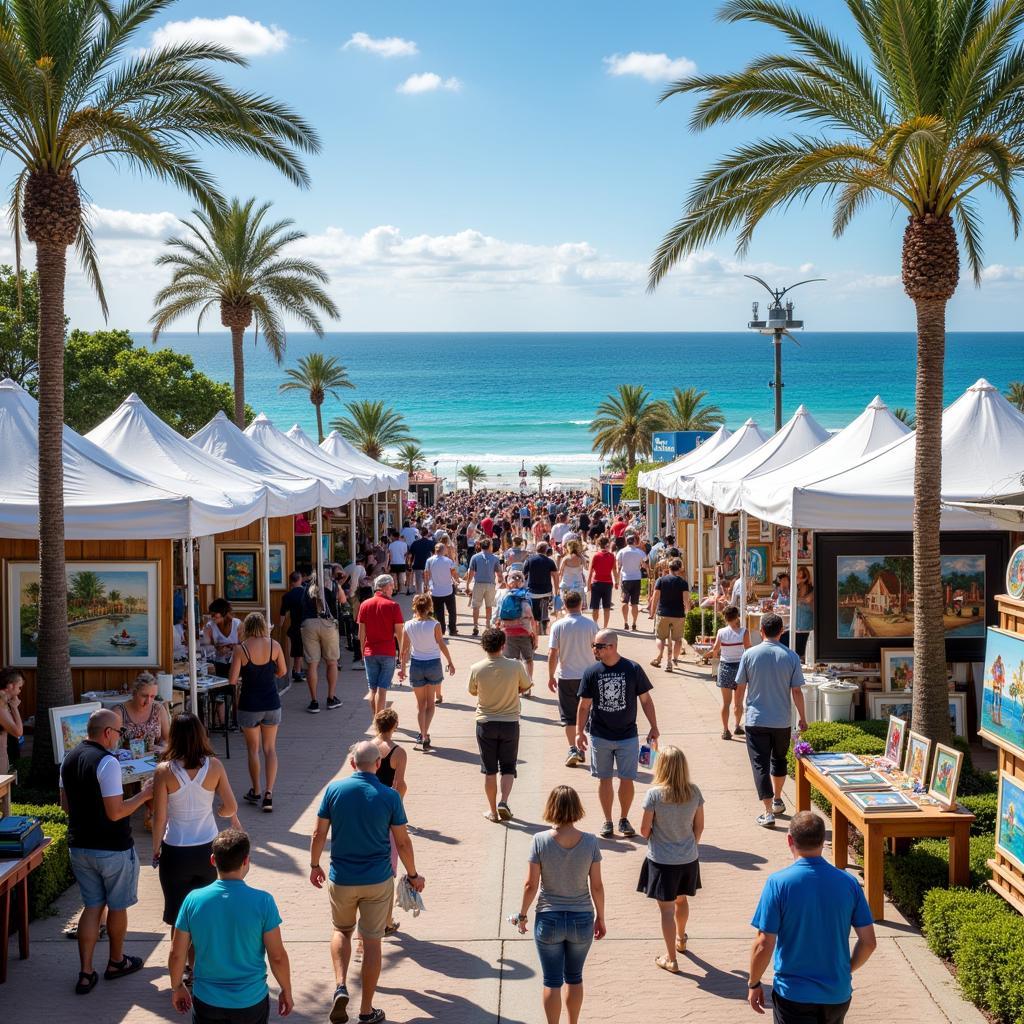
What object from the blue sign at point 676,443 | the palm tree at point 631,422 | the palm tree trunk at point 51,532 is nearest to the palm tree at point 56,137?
the palm tree trunk at point 51,532

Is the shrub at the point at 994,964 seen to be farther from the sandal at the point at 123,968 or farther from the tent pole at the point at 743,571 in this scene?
the tent pole at the point at 743,571

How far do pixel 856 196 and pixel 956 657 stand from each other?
202 inches

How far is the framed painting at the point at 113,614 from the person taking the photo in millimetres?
11344

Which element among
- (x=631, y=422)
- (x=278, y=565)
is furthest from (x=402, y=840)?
(x=631, y=422)

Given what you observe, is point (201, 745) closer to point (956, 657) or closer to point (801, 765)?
point (801, 765)

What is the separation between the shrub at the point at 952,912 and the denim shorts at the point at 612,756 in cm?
246

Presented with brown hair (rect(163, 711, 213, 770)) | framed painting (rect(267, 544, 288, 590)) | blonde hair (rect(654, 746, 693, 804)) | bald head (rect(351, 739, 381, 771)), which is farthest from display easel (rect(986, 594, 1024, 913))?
framed painting (rect(267, 544, 288, 590))

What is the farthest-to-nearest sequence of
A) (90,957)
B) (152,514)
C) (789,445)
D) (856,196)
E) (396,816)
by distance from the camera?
(789,445) → (856,196) → (152,514) → (90,957) → (396,816)

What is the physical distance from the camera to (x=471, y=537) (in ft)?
83.4

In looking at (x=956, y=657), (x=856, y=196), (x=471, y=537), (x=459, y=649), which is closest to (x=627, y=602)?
(x=459, y=649)

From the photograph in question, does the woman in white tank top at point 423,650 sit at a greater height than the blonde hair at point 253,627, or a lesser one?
lesser

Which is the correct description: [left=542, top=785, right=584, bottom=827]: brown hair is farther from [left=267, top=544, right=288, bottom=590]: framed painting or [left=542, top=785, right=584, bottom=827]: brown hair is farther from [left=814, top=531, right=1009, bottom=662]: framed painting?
[left=267, top=544, right=288, bottom=590]: framed painting

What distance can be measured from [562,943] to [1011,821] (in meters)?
3.24

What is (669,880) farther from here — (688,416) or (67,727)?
(688,416)
